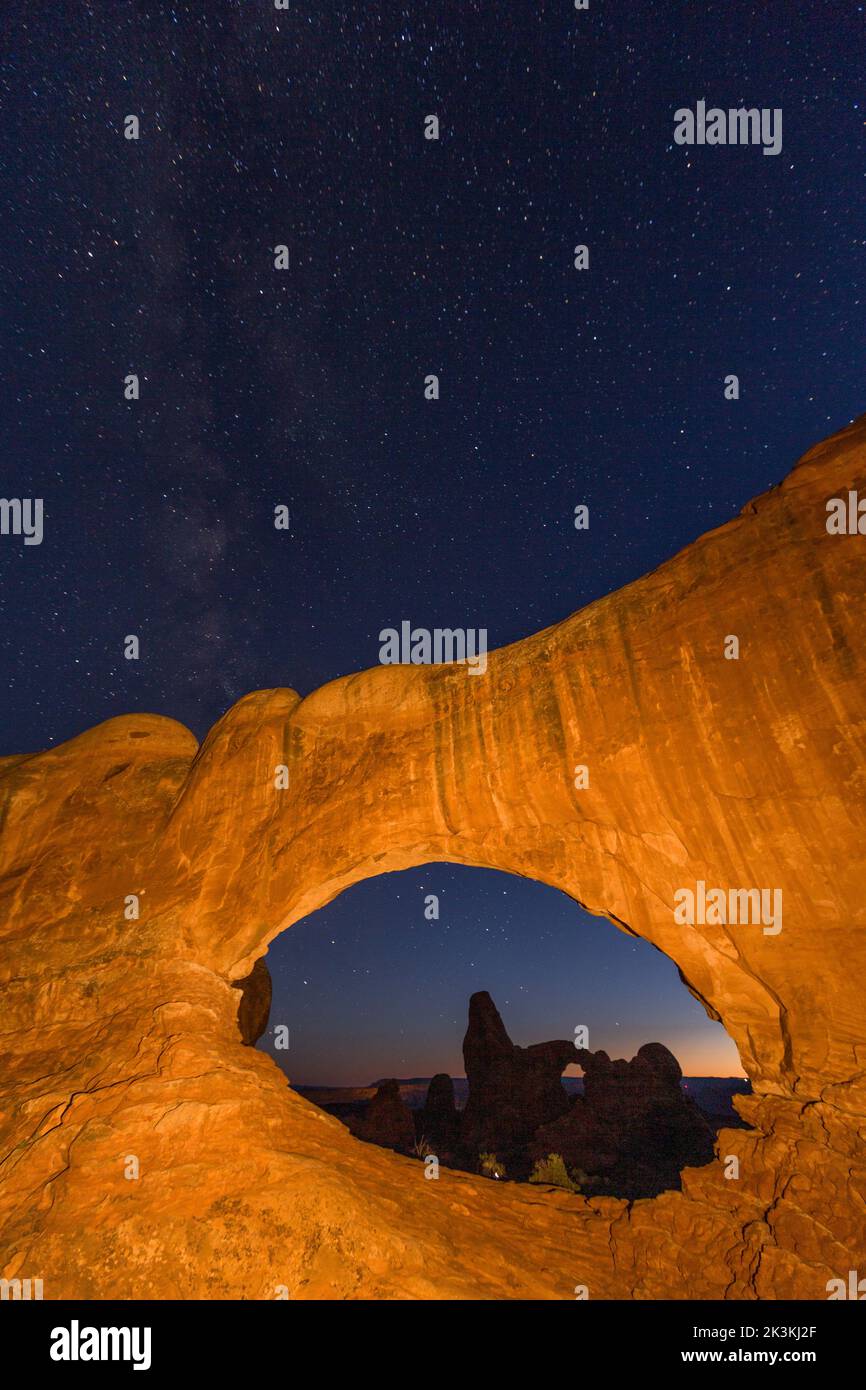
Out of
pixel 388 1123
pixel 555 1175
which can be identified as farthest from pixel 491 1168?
pixel 388 1123

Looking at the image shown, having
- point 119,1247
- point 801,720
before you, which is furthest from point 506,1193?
point 801,720

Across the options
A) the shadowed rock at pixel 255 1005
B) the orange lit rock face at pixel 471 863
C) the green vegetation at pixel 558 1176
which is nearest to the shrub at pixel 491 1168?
the green vegetation at pixel 558 1176

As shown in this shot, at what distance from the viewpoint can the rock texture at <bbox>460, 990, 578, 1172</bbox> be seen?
48.1m

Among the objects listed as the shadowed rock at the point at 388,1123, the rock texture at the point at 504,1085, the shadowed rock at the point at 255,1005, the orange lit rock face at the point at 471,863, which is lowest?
the shadowed rock at the point at 388,1123

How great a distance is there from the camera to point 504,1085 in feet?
172

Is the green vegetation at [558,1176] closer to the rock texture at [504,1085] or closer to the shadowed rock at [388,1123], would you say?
the rock texture at [504,1085]

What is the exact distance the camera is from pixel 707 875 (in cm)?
1277

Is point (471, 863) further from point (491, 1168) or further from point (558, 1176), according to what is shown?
point (491, 1168)

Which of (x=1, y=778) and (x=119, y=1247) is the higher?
(x=1, y=778)

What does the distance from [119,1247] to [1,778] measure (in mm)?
14678

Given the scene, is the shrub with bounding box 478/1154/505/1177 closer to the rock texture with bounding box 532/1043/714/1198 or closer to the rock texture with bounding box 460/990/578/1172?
the rock texture with bounding box 532/1043/714/1198

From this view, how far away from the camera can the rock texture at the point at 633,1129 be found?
40.1 metres

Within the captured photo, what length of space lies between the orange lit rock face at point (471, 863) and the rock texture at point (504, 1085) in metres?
44.2
